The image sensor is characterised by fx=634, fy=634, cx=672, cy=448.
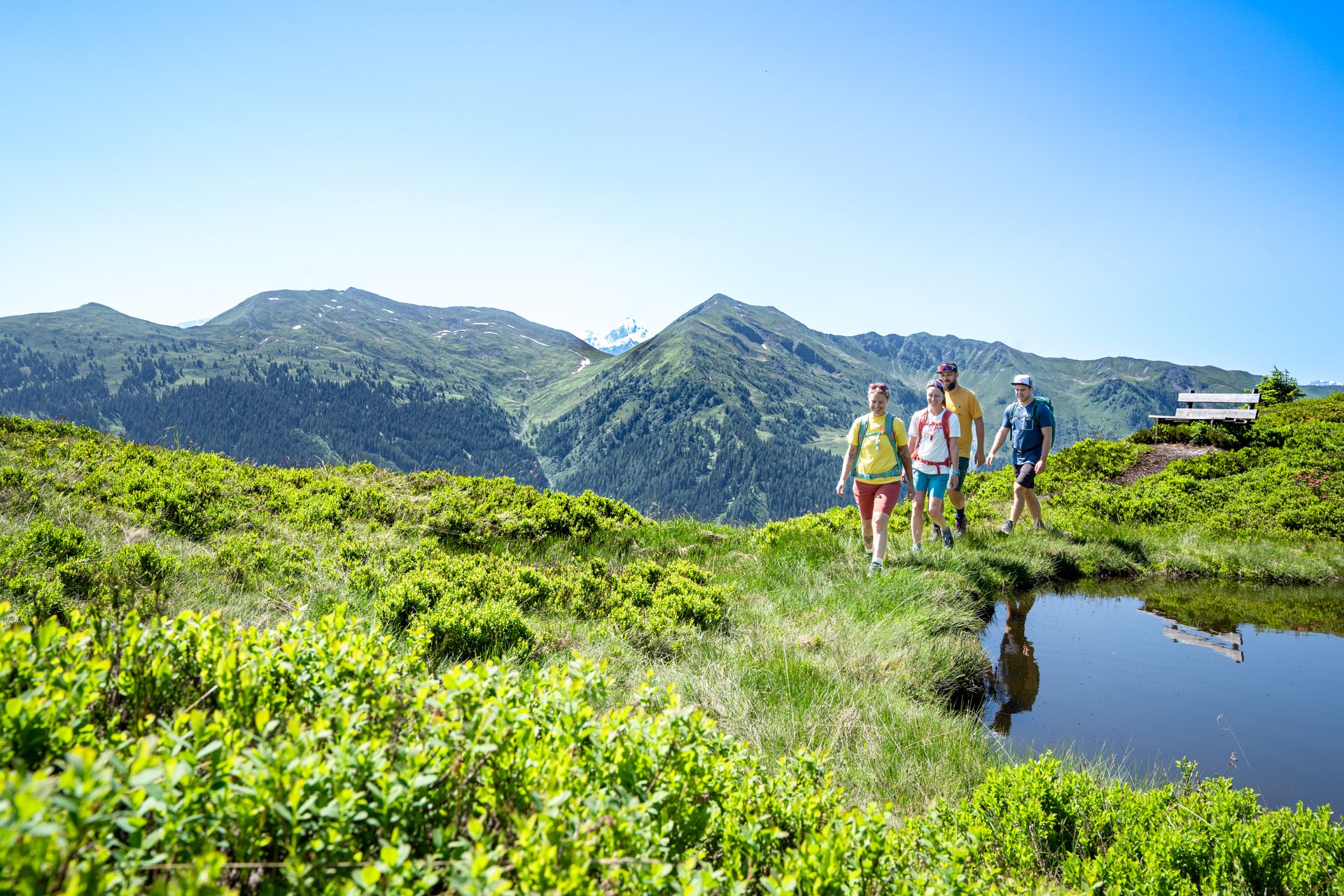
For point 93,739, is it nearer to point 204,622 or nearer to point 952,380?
point 204,622

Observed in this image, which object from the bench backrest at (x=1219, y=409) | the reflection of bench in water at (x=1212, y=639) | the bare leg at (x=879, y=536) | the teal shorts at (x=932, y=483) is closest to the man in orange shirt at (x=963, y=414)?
the teal shorts at (x=932, y=483)

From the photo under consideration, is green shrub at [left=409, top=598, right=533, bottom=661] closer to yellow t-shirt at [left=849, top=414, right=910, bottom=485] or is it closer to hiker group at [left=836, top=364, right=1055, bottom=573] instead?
hiker group at [left=836, top=364, right=1055, bottom=573]

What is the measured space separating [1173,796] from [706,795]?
9.70ft

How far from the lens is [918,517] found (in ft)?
30.8

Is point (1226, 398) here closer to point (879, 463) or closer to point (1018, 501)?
point (1018, 501)

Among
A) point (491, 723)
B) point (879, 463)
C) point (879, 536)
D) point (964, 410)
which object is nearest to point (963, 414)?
point (964, 410)

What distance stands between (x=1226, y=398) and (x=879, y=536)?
21573mm

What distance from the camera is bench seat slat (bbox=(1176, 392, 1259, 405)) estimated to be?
21.2 metres

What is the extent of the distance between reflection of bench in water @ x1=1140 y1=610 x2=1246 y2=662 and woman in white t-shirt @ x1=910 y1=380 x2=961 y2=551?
2976 mm

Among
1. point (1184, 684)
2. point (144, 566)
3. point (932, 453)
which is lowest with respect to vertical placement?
point (1184, 684)

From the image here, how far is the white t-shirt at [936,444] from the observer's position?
29.8ft

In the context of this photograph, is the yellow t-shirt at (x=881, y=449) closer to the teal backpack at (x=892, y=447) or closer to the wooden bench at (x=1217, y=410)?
the teal backpack at (x=892, y=447)

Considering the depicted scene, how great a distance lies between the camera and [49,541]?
5242 millimetres

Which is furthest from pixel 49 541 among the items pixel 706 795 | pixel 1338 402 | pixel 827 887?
pixel 1338 402
